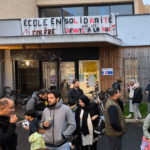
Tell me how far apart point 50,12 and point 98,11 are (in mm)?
3663

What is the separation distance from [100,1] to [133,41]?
4408mm

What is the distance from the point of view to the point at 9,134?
3309mm

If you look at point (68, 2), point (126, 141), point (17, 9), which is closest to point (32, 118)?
point (126, 141)

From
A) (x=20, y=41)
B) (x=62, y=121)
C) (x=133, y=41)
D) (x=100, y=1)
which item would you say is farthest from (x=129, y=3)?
(x=62, y=121)

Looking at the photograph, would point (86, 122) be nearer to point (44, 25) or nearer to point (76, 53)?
point (76, 53)

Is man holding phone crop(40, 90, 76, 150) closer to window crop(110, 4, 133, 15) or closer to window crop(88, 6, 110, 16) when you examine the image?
window crop(88, 6, 110, 16)

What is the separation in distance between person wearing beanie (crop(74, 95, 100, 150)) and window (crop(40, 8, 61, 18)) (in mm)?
13826

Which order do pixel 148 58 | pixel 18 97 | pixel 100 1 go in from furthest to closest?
pixel 100 1, pixel 18 97, pixel 148 58

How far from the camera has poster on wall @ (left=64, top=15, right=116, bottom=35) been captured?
14609 mm

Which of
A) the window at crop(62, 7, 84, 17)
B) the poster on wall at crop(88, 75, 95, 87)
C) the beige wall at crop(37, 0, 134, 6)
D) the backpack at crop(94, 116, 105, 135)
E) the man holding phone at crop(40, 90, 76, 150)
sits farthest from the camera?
the window at crop(62, 7, 84, 17)

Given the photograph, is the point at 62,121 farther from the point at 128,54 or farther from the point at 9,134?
the point at 128,54

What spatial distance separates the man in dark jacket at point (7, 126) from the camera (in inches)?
130

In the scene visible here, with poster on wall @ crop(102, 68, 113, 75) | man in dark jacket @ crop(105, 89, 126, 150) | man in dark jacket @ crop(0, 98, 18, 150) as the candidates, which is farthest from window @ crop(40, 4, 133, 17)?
man in dark jacket @ crop(0, 98, 18, 150)

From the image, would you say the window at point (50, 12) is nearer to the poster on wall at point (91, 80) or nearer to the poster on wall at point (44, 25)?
the poster on wall at point (44, 25)
